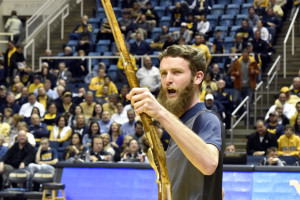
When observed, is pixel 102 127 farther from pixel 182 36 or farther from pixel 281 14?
pixel 281 14

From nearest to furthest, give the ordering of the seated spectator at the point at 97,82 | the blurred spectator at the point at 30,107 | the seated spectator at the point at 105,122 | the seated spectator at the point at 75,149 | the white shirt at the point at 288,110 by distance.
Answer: the seated spectator at the point at 75,149 → the white shirt at the point at 288,110 → the seated spectator at the point at 105,122 → the blurred spectator at the point at 30,107 → the seated spectator at the point at 97,82

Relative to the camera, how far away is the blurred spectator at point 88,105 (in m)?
16.8

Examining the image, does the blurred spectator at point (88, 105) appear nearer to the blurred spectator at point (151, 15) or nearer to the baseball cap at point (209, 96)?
the baseball cap at point (209, 96)

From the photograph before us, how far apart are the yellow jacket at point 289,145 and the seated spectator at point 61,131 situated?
494 centimetres

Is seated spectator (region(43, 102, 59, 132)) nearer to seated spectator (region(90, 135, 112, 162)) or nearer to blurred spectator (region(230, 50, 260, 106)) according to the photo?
seated spectator (region(90, 135, 112, 162))

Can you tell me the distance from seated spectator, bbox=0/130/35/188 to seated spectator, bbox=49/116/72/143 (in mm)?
1690

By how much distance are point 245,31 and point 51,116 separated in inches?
261

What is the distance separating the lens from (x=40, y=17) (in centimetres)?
2380

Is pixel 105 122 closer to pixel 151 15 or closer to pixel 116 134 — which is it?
Answer: pixel 116 134

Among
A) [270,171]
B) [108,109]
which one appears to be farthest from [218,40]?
[270,171]

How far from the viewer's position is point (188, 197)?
3.00 meters

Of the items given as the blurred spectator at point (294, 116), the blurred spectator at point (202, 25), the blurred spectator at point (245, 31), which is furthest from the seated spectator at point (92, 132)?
the blurred spectator at point (202, 25)

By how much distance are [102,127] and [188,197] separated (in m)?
12.8

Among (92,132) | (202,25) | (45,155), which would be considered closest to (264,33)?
(202,25)
